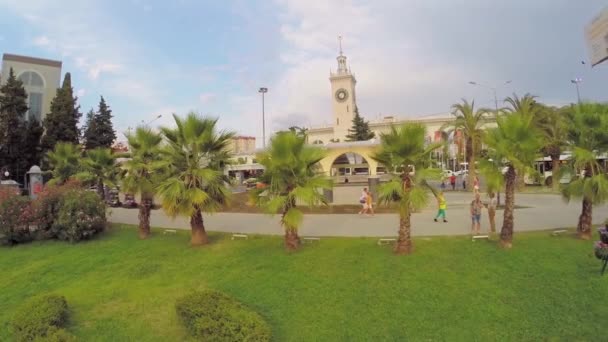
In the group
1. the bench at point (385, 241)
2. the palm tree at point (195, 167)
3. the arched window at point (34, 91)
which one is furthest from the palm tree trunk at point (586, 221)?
the arched window at point (34, 91)

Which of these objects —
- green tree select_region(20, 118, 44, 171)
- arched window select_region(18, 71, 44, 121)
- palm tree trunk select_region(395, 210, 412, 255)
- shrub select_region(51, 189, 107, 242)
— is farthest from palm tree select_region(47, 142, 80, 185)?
arched window select_region(18, 71, 44, 121)

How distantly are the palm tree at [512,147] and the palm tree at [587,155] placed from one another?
5.95 feet

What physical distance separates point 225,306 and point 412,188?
483 cm

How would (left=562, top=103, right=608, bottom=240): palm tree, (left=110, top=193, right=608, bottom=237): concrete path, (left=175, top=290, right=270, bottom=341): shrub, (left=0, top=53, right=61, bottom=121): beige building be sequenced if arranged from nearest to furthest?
1. (left=175, top=290, right=270, bottom=341): shrub
2. (left=562, top=103, right=608, bottom=240): palm tree
3. (left=110, top=193, right=608, bottom=237): concrete path
4. (left=0, top=53, right=61, bottom=121): beige building

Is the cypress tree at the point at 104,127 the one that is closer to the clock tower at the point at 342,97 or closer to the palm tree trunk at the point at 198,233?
the palm tree trunk at the point at 198,233

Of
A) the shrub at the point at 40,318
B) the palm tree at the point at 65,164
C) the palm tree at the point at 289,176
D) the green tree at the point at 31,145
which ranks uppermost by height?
the green tree at the point at 31,145

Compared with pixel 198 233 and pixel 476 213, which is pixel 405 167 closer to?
pixel 476 213

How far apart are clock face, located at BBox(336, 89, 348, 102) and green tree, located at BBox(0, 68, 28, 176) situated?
207 feet

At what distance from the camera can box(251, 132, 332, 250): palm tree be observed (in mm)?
9547

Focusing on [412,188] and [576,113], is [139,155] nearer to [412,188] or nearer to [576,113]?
[412,188]

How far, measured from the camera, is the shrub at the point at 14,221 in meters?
13.2

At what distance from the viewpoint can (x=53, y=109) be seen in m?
39.7

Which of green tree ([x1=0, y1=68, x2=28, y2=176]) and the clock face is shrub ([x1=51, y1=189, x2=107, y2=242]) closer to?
green tree ([x1=0, y1=68, x2=28, y2=176])

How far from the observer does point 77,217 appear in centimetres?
1292
